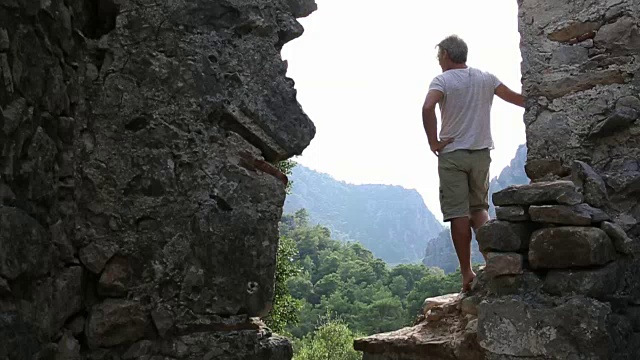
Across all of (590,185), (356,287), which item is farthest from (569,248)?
(356,287)

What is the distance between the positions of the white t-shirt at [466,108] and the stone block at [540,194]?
521 millimetres

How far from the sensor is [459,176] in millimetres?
3270

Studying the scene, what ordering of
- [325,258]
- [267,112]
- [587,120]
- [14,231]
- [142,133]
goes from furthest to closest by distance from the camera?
1. [325,258]
2. [587,120]
3. [267,112]
4. [142,133]
5. [14,231]

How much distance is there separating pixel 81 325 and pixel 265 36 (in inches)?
42.6

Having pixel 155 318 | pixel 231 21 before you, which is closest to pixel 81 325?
pixel 155 318

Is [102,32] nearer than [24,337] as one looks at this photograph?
No

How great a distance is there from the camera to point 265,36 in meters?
2.09

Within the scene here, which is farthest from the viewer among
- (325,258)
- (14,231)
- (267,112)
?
(325,258)

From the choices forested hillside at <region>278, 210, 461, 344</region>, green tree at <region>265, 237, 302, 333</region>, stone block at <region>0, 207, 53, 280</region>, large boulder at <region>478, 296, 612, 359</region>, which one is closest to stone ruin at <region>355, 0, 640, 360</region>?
large boulder at <region>478, 296, 612, 359</region>

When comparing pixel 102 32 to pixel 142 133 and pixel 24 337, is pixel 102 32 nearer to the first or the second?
pixel 142 133

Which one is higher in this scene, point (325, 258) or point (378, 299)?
point (325, 258)

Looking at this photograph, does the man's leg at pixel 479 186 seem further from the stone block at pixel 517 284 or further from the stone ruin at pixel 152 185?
the stone ruin at pixel 152 185

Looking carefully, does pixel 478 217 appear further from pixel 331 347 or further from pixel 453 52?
pixel 331 347

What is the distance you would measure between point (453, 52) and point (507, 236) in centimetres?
120
